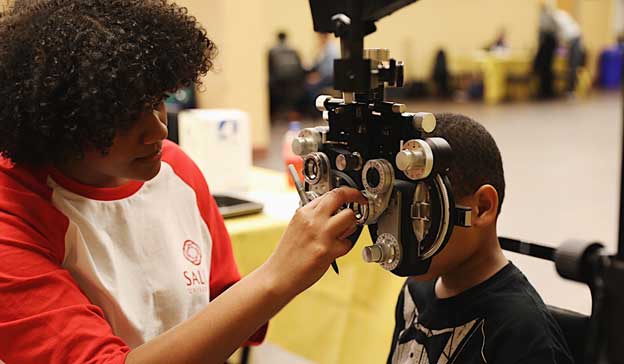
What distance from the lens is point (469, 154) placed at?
3.45 feet

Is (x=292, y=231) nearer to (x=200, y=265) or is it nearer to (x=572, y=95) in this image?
(x=200, y=265)

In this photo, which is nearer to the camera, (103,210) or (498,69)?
(103,210)

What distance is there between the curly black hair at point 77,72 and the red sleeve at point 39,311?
0.11m

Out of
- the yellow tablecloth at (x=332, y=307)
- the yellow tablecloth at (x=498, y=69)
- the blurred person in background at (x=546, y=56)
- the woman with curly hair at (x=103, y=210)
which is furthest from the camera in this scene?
the yellow tablecloth at (x=498, y=69)

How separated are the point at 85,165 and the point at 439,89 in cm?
1104

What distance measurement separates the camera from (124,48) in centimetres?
94

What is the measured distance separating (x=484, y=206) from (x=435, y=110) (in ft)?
25.7

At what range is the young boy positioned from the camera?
98cm

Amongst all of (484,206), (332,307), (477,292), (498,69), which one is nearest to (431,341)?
(477,292)

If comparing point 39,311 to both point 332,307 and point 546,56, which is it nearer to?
point 332,307

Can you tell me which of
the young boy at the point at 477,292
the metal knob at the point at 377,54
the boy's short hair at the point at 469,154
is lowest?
the young boy at the point at 477,292

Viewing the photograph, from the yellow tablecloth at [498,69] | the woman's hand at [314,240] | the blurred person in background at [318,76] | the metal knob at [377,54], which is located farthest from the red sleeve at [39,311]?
the yellow tablecloth at [498,69]

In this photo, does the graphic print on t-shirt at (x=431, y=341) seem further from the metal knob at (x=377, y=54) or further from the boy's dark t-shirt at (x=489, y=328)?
the metal knob at (x=377, y=54)

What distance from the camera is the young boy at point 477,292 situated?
985 mm
